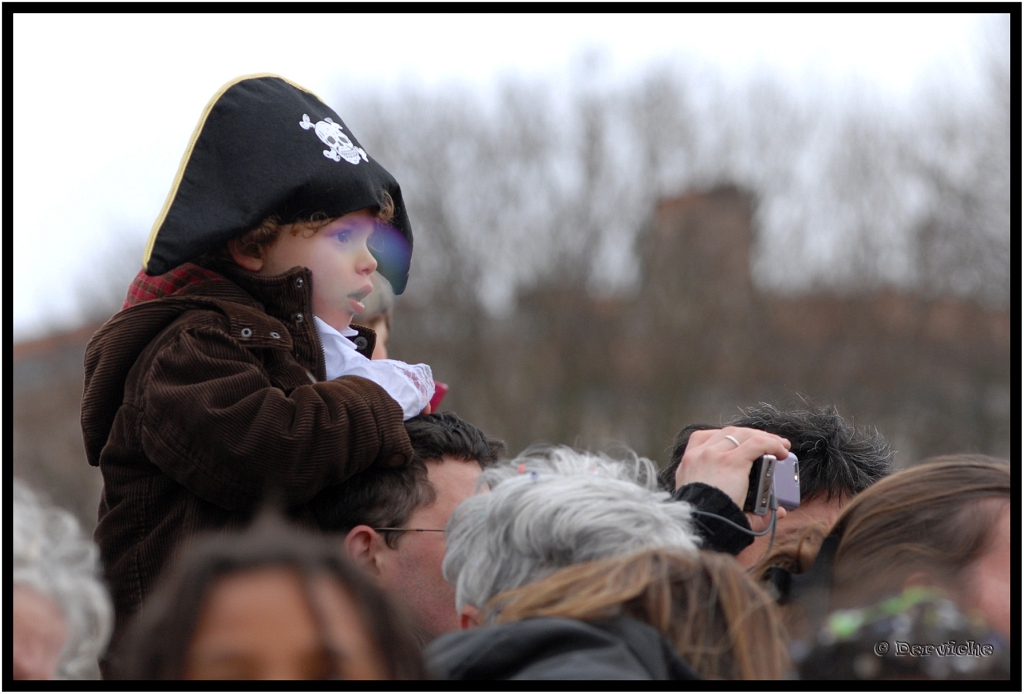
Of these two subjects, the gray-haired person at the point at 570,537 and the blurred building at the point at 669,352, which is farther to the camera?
the blurred building at the point at 669,352

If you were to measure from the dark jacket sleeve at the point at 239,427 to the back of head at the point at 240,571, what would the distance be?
0.85 meters

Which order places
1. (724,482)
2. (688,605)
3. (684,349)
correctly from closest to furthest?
(688,605), (724,482), (684,349)

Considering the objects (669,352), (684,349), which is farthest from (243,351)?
(669,352)

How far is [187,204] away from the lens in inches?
98.5

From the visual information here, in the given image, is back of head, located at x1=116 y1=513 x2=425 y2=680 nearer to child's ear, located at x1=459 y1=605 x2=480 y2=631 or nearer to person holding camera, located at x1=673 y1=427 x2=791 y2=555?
child's ear, located at x1=459 y1=605 x2=480 y2=631

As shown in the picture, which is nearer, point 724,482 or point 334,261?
point 724,482

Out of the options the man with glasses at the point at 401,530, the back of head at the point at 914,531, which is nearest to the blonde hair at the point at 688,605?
the back of head at the point at 914,531

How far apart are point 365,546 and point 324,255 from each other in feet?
2.20

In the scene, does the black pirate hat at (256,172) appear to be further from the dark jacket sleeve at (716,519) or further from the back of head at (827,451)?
the back of head at (827,451)

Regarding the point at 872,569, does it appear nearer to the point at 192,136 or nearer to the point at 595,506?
the point at 595,506

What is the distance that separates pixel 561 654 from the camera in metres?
1.69

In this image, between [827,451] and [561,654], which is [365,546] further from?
[827,451]

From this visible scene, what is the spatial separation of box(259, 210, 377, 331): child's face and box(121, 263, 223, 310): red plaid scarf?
145mm

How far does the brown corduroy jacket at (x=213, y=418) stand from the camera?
2.33 meters
